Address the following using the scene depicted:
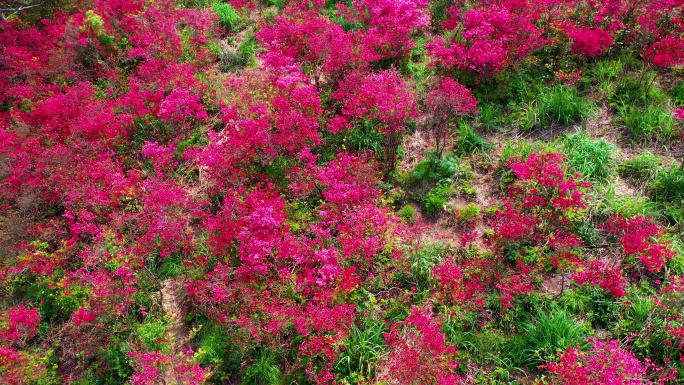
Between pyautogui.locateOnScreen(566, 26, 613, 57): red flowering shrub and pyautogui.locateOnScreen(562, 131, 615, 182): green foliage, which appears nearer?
pyautogui.locateOnScreen(562, 131, 615, 182): green foliage

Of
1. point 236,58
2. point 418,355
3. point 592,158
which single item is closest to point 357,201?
point 418,355

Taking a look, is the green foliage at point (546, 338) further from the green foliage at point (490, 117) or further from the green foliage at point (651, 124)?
the green foliage at point (651, 124)

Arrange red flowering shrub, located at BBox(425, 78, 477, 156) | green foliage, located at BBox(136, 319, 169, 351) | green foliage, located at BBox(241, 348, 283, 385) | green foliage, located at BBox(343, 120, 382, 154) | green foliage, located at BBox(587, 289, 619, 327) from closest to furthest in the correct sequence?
green foliage, located at BBox(587, 289, 619, 327), green foliage, located at BBox(241, 348, 283, 385), green foliage, located at BBox(136, 319, 169, 351), red flowering shrub, located at BBox(425, 78, 477, 156), green foliage, located at BBox(343, 120, 382, 154)

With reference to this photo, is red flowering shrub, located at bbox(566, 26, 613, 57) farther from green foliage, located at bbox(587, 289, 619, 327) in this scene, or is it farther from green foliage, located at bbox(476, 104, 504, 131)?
green foliage, located at bbox(587, 289, 619, 327)

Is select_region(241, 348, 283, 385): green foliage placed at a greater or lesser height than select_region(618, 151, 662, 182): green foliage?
lesser

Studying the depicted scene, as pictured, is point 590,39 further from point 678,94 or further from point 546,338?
point 546,338

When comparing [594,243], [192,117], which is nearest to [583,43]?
[594,243]

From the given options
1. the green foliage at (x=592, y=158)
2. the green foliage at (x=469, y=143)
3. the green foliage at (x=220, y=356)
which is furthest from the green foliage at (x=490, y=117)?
the green foliage at (x=220, y=356)

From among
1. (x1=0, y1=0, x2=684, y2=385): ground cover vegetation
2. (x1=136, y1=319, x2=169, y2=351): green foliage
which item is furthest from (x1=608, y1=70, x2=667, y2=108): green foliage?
(x1=136, y1=319, x2=169, y2=351): green foliage

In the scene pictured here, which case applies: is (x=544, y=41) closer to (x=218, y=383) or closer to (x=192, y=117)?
(x=192, y=117)
